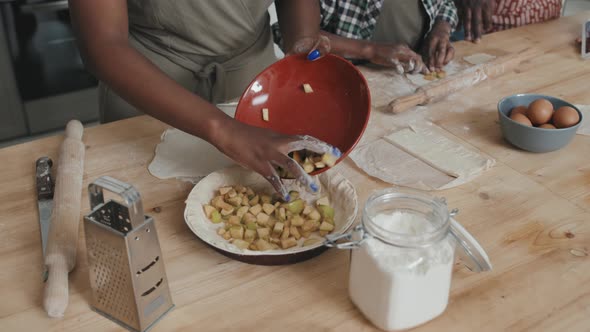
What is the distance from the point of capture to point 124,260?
750 millimetres

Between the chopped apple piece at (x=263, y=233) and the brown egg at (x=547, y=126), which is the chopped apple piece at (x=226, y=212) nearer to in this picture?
the chopped apple piece at (x=263, y=233)

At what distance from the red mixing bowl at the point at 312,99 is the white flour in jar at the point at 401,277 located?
0.39 meters

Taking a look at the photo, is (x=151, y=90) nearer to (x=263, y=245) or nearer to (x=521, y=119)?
(x=263, y=245)

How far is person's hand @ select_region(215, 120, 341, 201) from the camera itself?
0.95 meters

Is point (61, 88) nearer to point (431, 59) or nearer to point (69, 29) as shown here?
point (69, 29)

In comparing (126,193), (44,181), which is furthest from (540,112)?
(44,181)

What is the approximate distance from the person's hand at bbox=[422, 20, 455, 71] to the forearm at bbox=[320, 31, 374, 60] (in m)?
0.19

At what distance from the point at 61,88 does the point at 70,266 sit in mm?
2196

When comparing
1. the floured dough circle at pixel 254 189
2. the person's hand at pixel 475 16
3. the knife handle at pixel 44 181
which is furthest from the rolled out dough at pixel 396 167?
the person's hand at pixel 475 16

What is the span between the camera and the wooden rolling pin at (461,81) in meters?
1.41

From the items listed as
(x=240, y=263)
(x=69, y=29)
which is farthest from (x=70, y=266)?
(x=69, y=29)

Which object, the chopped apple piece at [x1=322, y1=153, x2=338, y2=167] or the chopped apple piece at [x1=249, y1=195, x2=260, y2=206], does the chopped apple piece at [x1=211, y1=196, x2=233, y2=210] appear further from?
the chopped apple piece at [x1=322, y1=153, x2=338, y2=167]

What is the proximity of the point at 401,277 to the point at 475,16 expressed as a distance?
140 cm

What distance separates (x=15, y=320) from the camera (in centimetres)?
82
